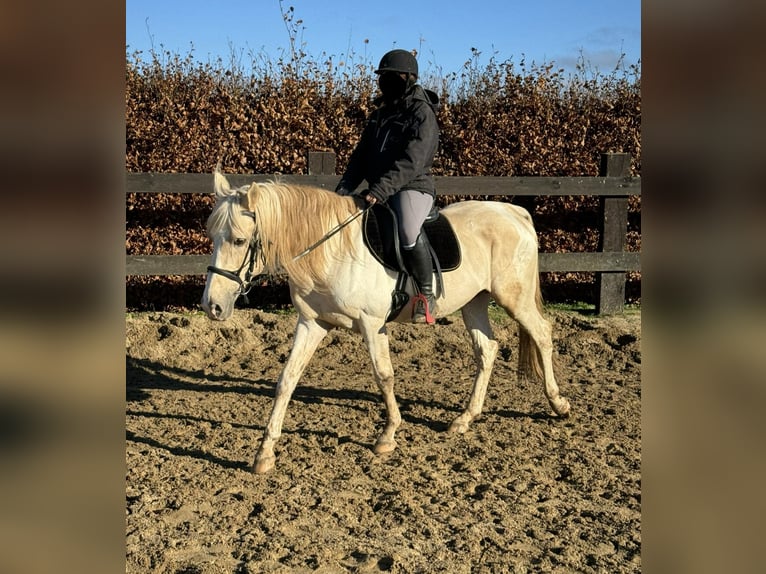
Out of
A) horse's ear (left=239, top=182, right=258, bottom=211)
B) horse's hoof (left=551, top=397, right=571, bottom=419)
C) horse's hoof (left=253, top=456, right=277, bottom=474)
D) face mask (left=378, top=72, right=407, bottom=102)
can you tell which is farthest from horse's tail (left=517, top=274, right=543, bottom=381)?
horse's ear (left=239, top=182, right=258, bottom=211)

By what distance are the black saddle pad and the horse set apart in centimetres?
5

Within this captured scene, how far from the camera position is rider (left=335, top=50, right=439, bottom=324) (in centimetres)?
444

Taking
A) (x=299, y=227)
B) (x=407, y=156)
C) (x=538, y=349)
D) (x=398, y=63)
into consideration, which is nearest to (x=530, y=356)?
(x=538, y=349)

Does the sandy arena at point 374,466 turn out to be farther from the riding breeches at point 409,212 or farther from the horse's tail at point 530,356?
the riding breeches at point 409,212

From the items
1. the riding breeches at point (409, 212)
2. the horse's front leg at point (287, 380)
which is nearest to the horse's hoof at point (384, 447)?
the horse's front leg at point (287, 380)

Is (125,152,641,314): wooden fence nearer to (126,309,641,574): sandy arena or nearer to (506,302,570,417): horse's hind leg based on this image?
(126,309,641,574): sandy arena

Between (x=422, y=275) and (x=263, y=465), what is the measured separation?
1.52 m

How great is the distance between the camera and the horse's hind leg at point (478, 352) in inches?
201

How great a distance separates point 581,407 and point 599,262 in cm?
335
